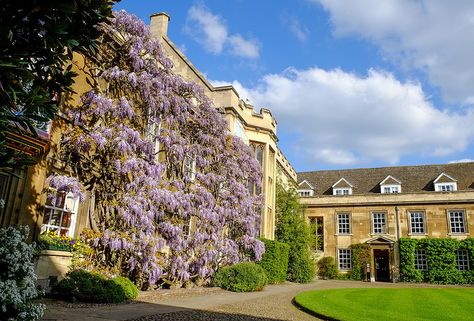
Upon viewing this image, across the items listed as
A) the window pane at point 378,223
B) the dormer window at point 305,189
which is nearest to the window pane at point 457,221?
the window pane at point 378,223

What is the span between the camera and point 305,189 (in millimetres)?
36312

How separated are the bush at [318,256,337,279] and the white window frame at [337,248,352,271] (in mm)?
648

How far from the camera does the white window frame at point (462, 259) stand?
92.0 feet

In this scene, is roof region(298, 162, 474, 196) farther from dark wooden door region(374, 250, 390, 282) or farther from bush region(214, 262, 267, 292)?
bush region(214, 262, 267, 292)

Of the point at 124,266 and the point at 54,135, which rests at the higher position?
the point at 54,135

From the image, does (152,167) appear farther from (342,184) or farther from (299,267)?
(342,184)

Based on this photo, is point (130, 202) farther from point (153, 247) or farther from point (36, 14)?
point (36, 14)

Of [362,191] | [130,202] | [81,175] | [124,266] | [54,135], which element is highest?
[362,191]

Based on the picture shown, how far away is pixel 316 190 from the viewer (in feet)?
119

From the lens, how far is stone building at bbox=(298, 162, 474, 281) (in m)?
29.3

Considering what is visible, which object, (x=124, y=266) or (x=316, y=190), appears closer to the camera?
(x=124, y=266)

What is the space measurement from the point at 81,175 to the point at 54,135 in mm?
1331

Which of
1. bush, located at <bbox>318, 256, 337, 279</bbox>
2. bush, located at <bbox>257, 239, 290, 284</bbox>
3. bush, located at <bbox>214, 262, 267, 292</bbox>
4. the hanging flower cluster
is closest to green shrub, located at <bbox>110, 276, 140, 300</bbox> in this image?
the hanging flower cluster

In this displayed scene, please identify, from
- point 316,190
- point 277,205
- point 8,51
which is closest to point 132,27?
point 8,51
